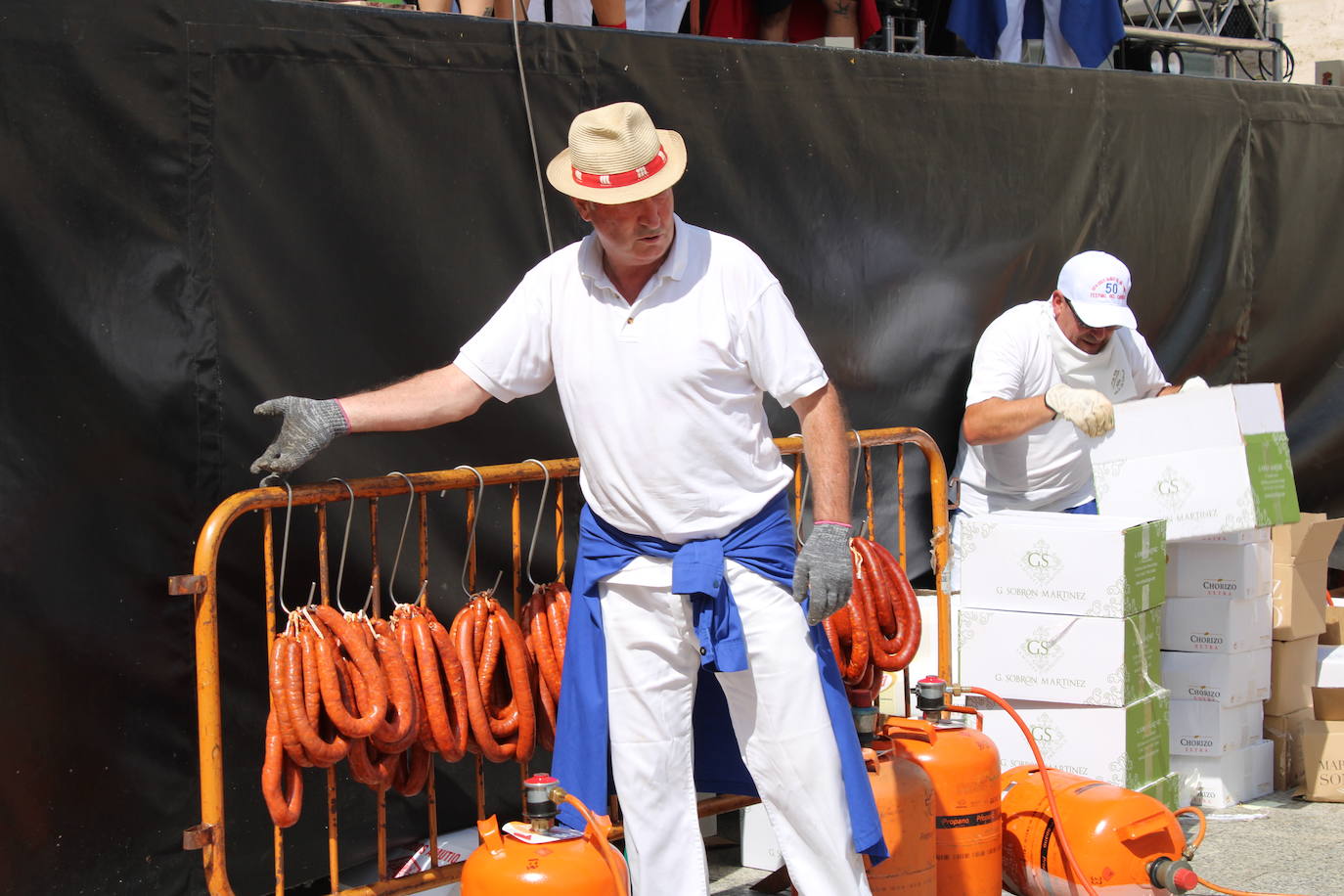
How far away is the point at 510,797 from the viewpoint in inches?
172

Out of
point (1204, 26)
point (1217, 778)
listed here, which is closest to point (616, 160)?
point (1217, 778)

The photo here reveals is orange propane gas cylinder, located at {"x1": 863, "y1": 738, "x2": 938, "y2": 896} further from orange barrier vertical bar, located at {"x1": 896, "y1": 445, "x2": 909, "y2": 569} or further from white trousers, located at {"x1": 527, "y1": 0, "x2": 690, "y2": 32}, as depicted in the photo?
white trousers, located at {"x1": 527, "y1": 0, "x2": 690, "y2": 32}

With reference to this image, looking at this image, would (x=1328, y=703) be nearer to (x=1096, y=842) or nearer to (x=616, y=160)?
(x=1096, y=842)

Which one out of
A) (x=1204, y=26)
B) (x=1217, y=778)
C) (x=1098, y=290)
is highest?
(x=1204, y=26)

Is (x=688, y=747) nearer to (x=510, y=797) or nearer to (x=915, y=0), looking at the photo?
(x=510, y=797)

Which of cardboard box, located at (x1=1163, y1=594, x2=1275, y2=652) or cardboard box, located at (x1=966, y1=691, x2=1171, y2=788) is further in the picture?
cardboard box, located at (x1=1163, y1=594, x2=1275, y2=652)

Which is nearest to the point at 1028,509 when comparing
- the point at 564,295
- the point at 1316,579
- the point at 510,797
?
the point at 1316,579

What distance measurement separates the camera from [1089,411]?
4734mm

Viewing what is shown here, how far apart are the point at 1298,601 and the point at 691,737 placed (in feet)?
9.92

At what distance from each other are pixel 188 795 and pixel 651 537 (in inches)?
54.4

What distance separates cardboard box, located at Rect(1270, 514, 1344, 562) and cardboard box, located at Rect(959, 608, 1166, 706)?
1.06 meters

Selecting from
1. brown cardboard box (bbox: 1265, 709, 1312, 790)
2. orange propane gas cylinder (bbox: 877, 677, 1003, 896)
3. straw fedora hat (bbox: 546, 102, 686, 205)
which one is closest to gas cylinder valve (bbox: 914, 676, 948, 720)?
orange propane gas cylinder (bbox: 877, 677, 1003, 896)

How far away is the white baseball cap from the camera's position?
5082 millimetres

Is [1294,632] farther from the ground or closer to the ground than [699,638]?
closer to the ground
